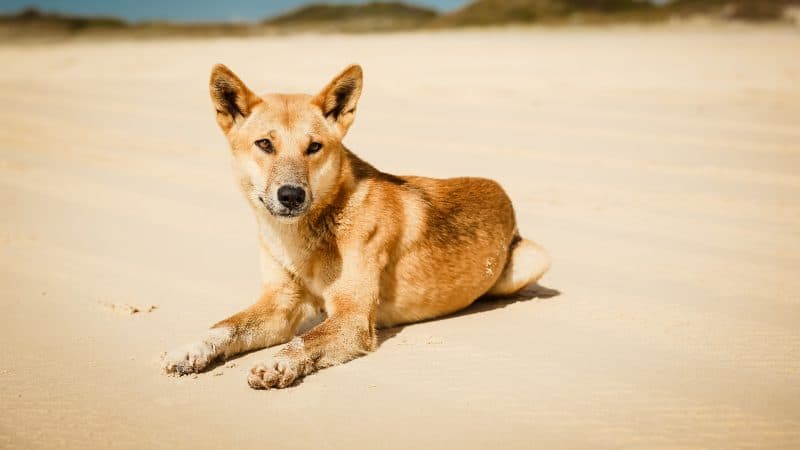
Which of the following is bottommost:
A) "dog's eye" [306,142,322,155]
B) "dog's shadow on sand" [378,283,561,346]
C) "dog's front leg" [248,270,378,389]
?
"dog's shadow on sand" [378,283,561,346]

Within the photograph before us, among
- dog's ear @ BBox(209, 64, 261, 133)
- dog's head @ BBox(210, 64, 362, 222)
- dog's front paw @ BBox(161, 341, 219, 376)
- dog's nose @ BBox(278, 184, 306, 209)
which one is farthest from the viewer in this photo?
dog's ear @ BBox(209, 64, 261, 133)

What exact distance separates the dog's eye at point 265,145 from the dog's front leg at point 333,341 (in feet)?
3.12

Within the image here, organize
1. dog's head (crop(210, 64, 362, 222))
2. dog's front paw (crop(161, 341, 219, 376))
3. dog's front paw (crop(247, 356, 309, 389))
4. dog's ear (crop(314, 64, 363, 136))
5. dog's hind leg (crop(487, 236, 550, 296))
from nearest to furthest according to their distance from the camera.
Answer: dog's front paw (crop(247, 356, 309, 389)) → dog's front paw (crop(161, 341, 219, 376)) → dog's head (crop(210, 64, 362, 222)) → dog's ear (crop(314, 64, 363, 136)) → dog's hind leg (crop(487, 236, 550, 296))

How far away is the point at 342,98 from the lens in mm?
4695

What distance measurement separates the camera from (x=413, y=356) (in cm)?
418

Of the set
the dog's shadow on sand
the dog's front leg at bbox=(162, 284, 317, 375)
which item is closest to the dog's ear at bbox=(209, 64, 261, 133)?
the dog's front leg at bbox=(162, 284, 317, 375)

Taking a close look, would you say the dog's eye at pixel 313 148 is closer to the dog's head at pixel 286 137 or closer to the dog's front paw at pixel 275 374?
the dog's head at pixel 286 137

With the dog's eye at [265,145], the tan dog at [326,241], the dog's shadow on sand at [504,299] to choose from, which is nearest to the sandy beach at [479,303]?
the dog's shadow on sand at [504,299]

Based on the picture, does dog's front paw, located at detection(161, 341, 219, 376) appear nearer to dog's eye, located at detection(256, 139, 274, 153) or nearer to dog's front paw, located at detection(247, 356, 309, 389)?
dog's front paw, located at detection(247, 356, 309, 389)

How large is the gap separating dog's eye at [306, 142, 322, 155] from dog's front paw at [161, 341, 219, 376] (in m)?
1.35

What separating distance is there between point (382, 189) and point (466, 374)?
4.68 feet

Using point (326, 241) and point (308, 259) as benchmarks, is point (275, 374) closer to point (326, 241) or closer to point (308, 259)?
point (308, 259)

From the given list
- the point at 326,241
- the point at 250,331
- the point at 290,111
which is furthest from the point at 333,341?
the point at 290,111

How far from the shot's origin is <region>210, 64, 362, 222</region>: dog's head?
4164 millimetres
